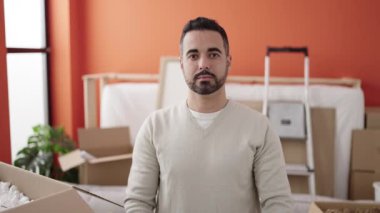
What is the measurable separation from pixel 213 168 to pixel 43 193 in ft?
1.58

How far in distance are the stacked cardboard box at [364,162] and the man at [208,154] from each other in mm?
1641

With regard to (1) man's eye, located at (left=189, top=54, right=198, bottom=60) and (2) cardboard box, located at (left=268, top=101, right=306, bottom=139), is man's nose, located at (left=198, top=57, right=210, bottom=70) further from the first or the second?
(2) cardboard box, located at (left=268, top=101, right=306, bottom=139)

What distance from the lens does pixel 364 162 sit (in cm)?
273

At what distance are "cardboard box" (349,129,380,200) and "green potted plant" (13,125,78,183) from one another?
187cm

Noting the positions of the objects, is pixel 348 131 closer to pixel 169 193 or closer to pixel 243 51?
pixel 243 51

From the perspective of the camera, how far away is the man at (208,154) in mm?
1271

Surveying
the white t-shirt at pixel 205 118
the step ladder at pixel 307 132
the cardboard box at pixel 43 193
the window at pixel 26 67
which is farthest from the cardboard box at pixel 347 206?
the window at pixel 26 67

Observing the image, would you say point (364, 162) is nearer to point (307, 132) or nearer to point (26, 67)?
point (307, 132)

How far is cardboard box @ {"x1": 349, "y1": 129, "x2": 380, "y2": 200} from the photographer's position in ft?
8.87

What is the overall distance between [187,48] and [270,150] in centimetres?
39

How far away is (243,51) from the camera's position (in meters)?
3.18

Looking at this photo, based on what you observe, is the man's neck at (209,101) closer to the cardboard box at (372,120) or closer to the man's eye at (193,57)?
the man's eye at (193,57)

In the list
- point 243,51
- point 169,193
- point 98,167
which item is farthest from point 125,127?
point 169,193

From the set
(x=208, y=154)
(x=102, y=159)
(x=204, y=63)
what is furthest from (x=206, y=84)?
(x=102, y=159)
